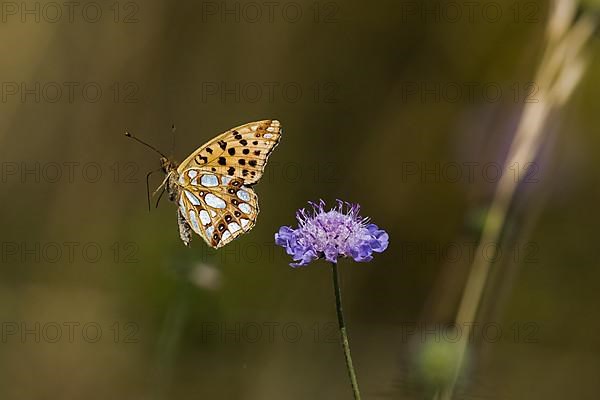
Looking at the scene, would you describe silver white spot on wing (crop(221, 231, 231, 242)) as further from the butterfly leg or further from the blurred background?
the blurred background

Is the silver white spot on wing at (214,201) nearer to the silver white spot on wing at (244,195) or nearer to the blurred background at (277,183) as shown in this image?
the silver white spot on wing at (244,195)

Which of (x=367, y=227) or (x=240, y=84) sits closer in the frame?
(x=367, y=227)

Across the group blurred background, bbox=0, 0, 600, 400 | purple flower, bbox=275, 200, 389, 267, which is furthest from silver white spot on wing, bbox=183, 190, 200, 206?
blurred background, bbox=0, 0, 600, 400

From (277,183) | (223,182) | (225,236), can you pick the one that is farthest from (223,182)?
(277,183)

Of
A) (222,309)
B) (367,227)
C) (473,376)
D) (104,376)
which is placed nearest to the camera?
(367,227)

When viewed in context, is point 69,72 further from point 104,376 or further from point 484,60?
point 484,60

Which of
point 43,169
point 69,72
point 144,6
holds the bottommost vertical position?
point 43,169

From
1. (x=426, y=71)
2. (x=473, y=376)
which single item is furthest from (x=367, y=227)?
(x=426, y=71)

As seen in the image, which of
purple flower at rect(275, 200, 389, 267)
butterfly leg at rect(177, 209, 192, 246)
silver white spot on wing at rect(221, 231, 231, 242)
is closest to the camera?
purple flower at rect(275, 200, 389, 267)

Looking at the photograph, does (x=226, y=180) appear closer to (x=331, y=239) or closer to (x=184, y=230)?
(x=184, y=230)
